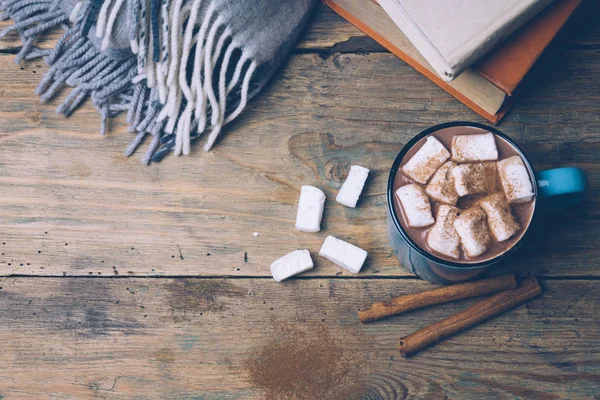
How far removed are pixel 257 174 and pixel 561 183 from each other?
43 cm

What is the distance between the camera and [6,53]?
95 centimetres

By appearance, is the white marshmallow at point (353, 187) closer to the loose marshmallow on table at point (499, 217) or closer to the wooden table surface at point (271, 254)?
the wooden table surface at point (271, 254)

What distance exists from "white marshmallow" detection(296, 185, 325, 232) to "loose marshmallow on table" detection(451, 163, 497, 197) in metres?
0.23

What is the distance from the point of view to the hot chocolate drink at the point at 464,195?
695 millimetres

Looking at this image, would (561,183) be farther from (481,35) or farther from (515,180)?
(481,35)

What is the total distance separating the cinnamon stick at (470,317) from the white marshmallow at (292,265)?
18 cm

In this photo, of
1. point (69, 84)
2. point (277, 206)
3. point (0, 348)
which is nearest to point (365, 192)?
point (277, 206)

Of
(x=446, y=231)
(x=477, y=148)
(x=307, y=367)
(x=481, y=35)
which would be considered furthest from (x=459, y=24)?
(x=307, y=367)

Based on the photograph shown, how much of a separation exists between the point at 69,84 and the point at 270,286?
17.4 inches

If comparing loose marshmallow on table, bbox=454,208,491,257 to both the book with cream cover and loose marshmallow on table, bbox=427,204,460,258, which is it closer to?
loose marshmallow on table, bbox=427,204,460,258

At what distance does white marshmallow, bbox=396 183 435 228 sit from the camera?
0.71 metres

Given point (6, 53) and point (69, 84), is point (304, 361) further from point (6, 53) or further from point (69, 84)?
point (6, 53)

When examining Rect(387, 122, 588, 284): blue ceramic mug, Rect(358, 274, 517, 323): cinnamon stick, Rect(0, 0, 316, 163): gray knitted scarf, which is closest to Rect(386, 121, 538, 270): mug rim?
Rect(387, 122, 588, 284): blue ceramic mug

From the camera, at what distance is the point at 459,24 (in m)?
0.76
